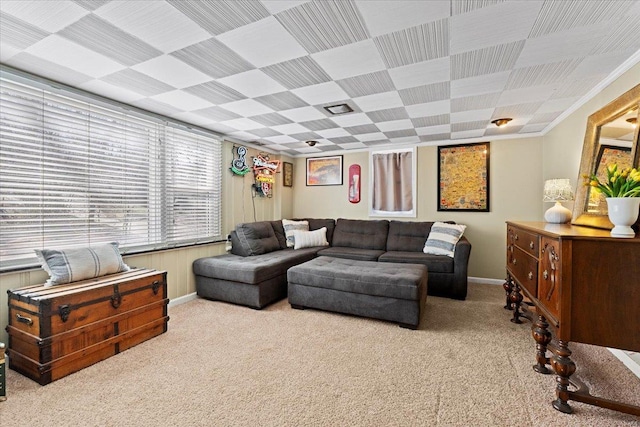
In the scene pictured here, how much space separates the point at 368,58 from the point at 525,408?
97.0 inches

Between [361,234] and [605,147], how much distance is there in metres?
3.13

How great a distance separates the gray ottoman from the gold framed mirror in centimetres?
146

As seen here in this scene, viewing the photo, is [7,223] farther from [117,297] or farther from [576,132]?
[576,132]

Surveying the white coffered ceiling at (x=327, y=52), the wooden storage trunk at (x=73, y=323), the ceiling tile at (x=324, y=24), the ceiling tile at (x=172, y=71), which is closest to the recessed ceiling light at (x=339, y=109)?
the white coffered ceiling at (x=327, y=52)

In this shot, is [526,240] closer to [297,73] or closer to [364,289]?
[364,289]

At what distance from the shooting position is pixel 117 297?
2.33m

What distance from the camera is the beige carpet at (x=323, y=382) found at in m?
1.58

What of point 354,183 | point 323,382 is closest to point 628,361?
point 323,382

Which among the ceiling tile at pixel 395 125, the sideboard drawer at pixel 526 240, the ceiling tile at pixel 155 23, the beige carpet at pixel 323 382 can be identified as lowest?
the beige carpet at pixel 323 382

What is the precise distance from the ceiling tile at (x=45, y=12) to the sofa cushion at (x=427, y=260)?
3801mm

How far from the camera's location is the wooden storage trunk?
1.92 meters

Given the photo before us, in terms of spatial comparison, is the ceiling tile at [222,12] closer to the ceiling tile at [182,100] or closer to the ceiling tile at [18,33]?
the ceiling tile at [18,33]

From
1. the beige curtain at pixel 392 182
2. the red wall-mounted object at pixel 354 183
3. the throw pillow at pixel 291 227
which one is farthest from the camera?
the red wall-mounted object at pixel 354 183

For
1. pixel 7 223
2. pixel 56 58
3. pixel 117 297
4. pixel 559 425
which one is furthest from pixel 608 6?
pixel 7 223
